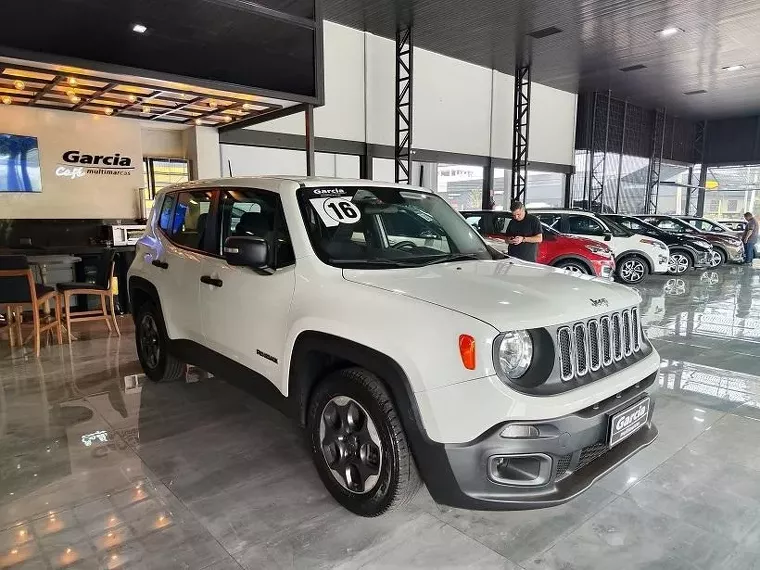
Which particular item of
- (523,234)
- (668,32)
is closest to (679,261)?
(668,32)

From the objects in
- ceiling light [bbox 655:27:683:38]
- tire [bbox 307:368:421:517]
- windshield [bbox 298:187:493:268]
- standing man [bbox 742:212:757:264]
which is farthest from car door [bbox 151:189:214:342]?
standing man [bbox 742:212:757:264]

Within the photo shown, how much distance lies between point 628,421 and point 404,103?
10567 mm

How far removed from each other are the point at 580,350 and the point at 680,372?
315cm

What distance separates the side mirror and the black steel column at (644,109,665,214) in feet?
68.8

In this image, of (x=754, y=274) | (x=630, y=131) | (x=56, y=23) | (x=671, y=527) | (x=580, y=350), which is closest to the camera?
(x=580, y=350)

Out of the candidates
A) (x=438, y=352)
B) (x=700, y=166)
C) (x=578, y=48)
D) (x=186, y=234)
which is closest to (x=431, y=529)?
(x=438, y=352)

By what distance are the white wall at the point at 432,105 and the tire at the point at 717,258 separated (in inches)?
223

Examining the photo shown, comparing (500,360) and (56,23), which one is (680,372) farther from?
(56,23)

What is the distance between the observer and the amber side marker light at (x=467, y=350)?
6.50ft

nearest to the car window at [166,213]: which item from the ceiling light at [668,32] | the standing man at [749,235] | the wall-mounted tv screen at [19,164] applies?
the wall-mounted tv screen at [19,164]

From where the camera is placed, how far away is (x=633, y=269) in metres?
10.4

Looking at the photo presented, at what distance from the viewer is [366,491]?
7.99ft

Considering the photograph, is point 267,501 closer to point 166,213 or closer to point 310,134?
point 166,213

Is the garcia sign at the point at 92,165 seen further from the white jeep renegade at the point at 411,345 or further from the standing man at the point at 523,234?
the standing man at the point at 523,234
